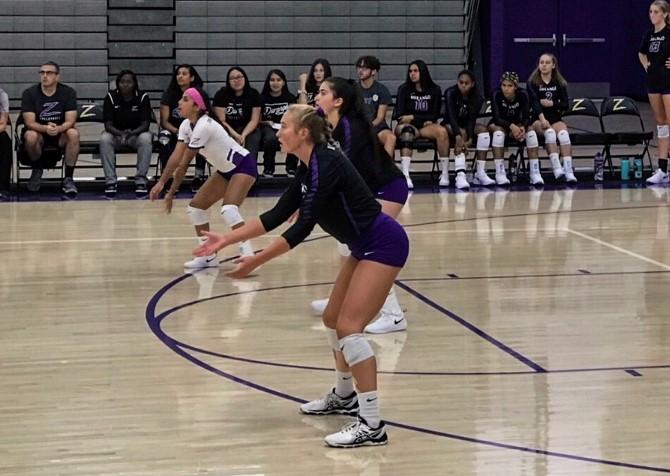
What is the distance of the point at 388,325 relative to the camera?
873 centimetres

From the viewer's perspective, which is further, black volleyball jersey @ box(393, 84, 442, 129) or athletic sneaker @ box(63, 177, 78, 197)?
black volleyball jersey @ box(393, 84, 442, 129)

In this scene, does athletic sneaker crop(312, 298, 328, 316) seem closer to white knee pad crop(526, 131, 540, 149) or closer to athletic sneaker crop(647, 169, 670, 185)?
white knee pad crop(526, 131, 540, 149)

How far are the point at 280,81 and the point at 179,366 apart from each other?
9271mm

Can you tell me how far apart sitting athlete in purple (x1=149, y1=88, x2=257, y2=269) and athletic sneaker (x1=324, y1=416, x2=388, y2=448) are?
4592 mm

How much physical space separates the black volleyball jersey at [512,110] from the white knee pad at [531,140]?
18 cm

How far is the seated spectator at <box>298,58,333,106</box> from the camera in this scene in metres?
15.4

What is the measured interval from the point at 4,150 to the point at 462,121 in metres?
5.92

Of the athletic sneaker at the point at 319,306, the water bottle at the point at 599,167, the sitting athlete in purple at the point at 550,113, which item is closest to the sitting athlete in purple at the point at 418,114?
the sitting athlete in purple at the point at 550,113

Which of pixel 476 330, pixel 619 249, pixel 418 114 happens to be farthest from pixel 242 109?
pixel 476 330

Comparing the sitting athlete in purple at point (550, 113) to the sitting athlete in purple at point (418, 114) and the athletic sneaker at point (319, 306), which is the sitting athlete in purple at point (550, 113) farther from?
the athletic sneaker at point (319, 306)

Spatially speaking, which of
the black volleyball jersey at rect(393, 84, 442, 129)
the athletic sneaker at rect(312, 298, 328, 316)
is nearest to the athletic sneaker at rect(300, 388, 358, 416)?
the athletic sneaker at rect(312, 298, 328, 316)

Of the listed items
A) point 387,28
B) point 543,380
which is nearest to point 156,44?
point 387,28

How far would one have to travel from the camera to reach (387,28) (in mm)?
23562

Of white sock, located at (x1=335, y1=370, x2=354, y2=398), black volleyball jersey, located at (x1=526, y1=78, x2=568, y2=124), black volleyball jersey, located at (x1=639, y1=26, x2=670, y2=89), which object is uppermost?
black volleyball jersey, located at (x1=639, y1=26, x2=670, y2=89)
